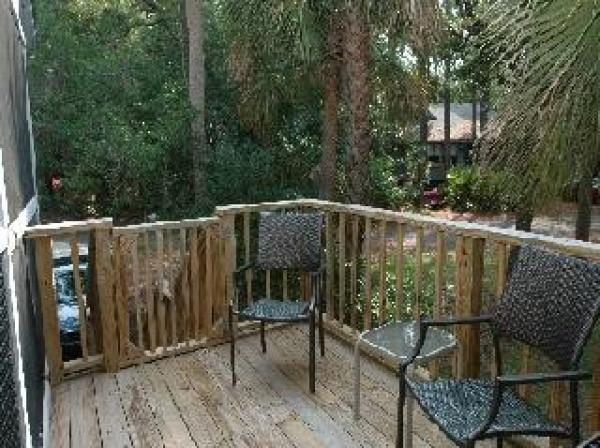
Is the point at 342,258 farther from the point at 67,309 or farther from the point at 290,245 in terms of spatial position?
the point at 67,309

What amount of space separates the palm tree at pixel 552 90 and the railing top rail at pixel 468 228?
395 millimetres

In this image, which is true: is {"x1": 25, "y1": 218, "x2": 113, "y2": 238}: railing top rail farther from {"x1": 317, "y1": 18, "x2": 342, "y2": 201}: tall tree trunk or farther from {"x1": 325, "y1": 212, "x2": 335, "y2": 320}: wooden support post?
{"x1": 317, "y1": 18, "x2": 342, "y2": 201}: tall tree trunk

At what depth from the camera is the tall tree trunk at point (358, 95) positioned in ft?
18.4

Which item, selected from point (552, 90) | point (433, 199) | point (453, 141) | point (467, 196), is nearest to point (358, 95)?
point (552, 90)

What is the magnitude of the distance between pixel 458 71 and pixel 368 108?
5189 mm

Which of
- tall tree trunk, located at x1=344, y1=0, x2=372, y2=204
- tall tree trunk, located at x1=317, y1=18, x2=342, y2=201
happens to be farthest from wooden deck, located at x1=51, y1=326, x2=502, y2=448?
tall tree trunk, located at x1=317, y1=18, x2=342, y2=201

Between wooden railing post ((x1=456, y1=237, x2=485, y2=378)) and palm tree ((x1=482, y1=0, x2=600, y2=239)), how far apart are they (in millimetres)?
502

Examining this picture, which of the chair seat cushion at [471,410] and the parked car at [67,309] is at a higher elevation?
the chair seat cushion at [471,410]

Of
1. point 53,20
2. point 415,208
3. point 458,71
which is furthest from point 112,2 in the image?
point 415,208

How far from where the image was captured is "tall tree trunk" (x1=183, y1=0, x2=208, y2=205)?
332 inches

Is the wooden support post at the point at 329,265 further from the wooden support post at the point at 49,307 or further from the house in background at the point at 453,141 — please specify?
the house in background at the point at 453,141

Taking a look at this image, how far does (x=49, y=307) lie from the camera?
3293 millimetres

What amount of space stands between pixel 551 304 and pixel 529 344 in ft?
0.67

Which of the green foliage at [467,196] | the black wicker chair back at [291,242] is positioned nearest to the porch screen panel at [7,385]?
the black wicker chair back at [291,242]
